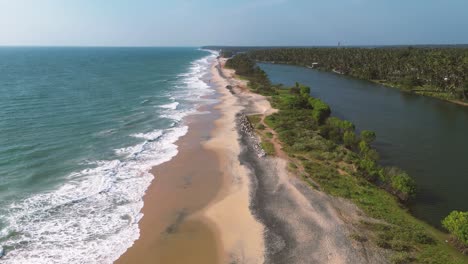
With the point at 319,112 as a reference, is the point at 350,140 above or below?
below

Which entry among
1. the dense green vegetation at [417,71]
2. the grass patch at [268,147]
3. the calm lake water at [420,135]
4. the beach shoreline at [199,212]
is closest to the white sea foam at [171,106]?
the beach shoreline at [199,212]

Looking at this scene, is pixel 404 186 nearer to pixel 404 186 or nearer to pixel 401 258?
pixel 404 186

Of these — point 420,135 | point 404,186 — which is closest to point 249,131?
point 404,186

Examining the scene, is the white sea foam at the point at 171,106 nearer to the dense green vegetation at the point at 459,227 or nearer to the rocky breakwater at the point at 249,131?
the rocky breakwater at the point at 249,131

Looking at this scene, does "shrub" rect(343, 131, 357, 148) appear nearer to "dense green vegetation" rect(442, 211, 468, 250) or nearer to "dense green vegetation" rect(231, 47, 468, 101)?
"dense green vegetation" rect(442, 211, 468, 250)

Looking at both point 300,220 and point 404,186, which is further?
point 404,186

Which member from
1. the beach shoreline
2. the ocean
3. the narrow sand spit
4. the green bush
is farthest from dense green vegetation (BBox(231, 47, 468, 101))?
the narrow sand spit

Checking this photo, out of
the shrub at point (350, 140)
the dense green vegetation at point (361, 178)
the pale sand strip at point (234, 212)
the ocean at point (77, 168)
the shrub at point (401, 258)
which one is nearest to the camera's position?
the shrub at point (401, 258)
